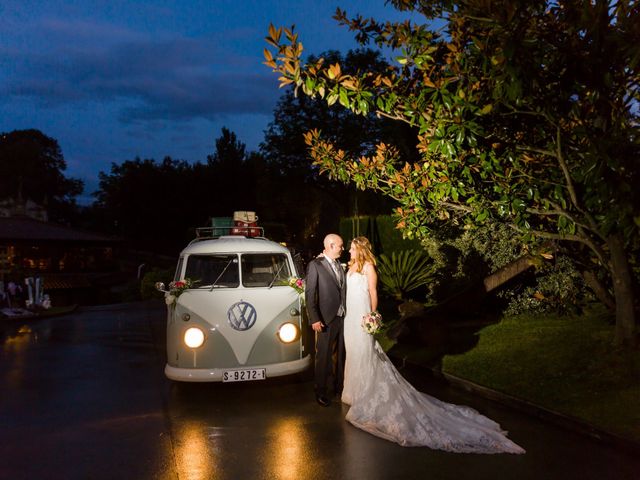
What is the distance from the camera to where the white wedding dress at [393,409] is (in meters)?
6.11

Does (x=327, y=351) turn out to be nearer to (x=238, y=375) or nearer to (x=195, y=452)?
(x=238, y=375)

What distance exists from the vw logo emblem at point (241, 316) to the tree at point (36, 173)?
70842mm

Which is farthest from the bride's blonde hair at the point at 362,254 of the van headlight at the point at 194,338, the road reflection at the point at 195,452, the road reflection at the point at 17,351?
the road reflection at the point at 17,351

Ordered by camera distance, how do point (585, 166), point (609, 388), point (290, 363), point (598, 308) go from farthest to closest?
A: point (598, 308)
point (290, 363)
point (609, 388)
point (585, 166)

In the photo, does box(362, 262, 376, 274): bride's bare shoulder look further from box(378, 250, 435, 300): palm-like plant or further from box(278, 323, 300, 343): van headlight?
box(378, 250, 435, 300): palm-like plant

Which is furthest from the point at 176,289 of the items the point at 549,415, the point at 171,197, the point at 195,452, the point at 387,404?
the point at 171,197

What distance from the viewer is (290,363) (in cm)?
857

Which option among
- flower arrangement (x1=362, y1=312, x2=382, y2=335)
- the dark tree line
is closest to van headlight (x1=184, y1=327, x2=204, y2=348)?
flower arrangement (x1=362, y1=312, x2=382, y2=335)

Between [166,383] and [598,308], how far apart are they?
9633 millimetres

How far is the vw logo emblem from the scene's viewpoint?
8.39 m

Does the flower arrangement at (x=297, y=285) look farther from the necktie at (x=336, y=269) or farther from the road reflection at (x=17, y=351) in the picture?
the road reflection at (x=17, y=351)

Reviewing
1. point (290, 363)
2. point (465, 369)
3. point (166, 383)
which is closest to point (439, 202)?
point (465, 369)

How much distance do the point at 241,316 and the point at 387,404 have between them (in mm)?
2508

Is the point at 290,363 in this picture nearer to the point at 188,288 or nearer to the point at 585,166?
the point at 188,288
